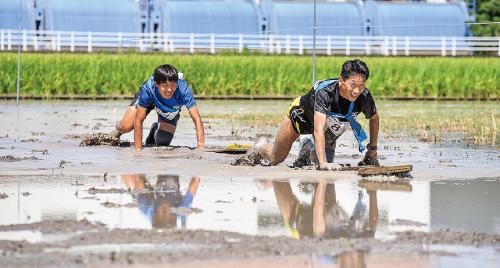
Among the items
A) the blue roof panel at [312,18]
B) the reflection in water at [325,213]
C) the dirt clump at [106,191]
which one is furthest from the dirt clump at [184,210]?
the blue roof panel at [312,18]

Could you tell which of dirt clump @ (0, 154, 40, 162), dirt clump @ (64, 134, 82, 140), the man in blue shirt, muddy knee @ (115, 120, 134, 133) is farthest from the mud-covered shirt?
dirt clump @ (64, 134, 82, 140)

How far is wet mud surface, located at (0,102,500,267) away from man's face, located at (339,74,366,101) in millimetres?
860

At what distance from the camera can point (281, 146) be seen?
14891mm

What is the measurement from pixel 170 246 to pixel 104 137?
34.9 ft

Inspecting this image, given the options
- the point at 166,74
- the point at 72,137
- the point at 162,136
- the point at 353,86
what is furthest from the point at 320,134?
the point at 72,137

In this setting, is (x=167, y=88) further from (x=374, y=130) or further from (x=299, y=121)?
(x=374, y=130)

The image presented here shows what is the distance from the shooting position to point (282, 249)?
338 inches

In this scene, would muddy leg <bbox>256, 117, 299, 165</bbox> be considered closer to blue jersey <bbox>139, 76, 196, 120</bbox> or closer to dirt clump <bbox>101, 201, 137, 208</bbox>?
blue jersey <bbox>139, 76, 196, 120</bbox>

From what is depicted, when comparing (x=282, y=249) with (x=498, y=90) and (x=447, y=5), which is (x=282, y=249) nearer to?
(x=498, y=90)

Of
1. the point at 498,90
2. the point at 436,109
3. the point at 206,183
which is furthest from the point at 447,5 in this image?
the point at 206,183

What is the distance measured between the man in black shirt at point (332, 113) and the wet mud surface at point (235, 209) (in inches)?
16.0

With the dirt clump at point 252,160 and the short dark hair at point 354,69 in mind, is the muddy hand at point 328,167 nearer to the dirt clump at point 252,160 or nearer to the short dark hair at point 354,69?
the short dark hair at point 354,69

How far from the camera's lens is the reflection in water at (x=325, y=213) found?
9547mm

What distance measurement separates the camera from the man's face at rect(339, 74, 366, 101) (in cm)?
1348
